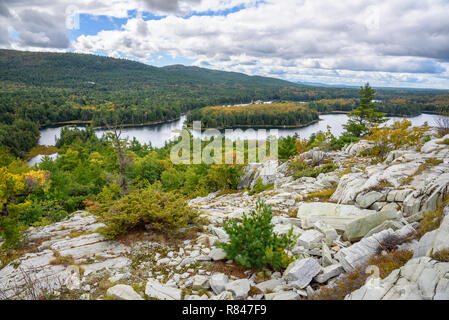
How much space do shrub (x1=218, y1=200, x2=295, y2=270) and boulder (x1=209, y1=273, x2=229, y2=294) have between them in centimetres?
57

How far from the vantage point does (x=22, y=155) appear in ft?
232

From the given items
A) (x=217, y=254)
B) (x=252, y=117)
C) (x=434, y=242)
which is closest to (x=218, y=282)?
(x=217, y=254)

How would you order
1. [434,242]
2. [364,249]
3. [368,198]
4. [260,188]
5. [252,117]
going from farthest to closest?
[252,117] < [260,188] < [368,198] < [364,249] < [434,242]

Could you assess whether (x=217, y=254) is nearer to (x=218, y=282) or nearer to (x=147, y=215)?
(x=218, y=282)

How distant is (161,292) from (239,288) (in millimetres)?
1508

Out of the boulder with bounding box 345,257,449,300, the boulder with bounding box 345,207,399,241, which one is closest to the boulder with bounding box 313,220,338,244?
the boulder with bounding box 345,207,399,241

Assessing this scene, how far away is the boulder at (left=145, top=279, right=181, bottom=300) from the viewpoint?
15.2 ft

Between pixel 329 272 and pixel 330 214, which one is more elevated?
pixel 329 272

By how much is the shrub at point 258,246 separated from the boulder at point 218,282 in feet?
1.86

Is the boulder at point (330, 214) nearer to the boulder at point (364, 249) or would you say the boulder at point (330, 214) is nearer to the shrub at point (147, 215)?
the boulder at point (364, 249)

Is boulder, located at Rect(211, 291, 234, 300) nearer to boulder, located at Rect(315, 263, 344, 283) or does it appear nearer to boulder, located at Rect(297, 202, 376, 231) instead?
boulder, located at Rect(315, 263, 344, 283)

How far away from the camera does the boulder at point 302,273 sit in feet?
15.3

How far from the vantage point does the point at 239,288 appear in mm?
4609

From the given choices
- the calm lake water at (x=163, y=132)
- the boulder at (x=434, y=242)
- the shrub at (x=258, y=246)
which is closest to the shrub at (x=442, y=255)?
the boulder at (x=434, y=242)
